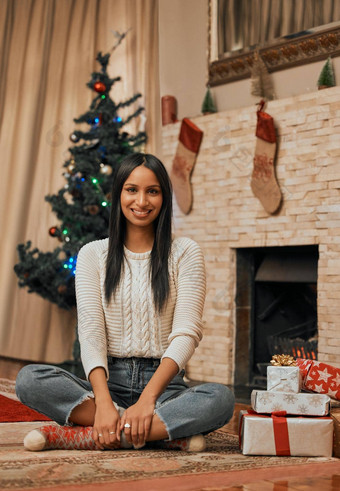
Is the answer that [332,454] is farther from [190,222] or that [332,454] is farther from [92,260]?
[190,222]

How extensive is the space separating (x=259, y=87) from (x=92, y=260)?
1.98 m

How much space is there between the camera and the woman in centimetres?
173

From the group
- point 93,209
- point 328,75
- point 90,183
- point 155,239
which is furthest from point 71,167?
point 155,239

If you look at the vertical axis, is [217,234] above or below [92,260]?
above

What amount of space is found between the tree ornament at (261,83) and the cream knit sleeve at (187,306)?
1.84 meters

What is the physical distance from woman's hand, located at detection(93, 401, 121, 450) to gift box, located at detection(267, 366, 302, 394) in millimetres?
440

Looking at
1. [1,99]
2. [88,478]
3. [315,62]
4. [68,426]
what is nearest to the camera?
[88,478]

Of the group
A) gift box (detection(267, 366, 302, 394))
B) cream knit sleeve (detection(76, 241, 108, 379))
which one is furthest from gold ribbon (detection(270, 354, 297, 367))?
cream knit sleeve (detection(76, 241, 108, 379))

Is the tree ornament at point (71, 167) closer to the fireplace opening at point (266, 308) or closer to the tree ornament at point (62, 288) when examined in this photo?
the tree ornament at point (62, 288)

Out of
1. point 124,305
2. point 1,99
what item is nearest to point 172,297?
point 124,305

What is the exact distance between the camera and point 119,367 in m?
1.90

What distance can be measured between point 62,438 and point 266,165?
2.14 meters

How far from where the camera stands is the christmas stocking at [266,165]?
3.52m

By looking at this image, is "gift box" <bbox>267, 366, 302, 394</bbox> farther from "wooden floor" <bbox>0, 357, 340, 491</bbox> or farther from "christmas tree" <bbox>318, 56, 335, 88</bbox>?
"christmas tree" <bbox>318, 56, 335, 88</bbox>
